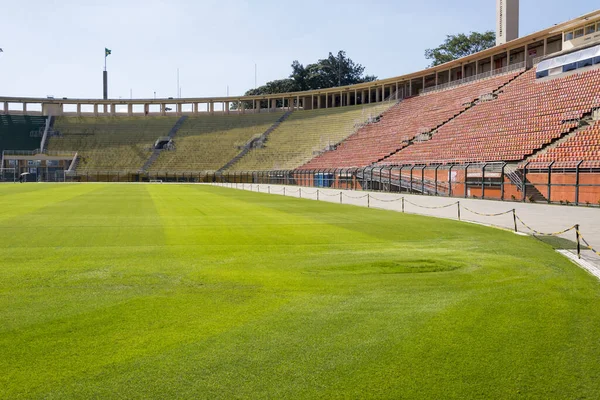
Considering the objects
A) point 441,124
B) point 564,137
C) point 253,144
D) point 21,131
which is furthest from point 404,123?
point 21,131

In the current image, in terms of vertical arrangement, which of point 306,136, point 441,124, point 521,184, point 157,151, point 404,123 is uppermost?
point 404,123

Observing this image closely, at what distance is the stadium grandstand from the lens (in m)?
35.7

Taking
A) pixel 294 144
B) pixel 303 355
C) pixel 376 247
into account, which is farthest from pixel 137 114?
pixel 303 355

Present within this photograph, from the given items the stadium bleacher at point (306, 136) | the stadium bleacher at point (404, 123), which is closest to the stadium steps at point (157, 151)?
the stadium bleacher at point (306, 136)

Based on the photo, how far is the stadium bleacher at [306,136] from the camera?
73806 mm

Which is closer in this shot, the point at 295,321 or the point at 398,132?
the point at 295,321

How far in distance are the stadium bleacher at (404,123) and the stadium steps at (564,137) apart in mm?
18824

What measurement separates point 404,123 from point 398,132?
2537mm

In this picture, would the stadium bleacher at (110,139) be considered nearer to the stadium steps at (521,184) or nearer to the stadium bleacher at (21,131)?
the stadium bleacher at (21,131)

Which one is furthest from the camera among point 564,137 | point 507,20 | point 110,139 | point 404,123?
point 110,139

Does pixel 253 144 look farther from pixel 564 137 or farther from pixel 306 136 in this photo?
pixel 564 137

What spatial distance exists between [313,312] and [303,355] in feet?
5.22

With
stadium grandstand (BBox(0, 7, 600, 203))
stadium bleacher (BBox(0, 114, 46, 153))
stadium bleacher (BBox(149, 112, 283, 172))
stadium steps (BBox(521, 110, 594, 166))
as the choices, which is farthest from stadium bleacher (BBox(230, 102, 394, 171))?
stadium steps (BBox(521, 110, 594, 166))

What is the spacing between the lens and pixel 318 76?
367ft
